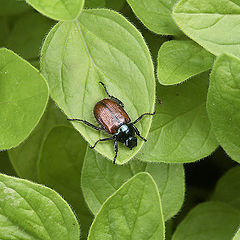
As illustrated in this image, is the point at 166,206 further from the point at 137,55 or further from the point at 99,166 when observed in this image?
the point at 137,55

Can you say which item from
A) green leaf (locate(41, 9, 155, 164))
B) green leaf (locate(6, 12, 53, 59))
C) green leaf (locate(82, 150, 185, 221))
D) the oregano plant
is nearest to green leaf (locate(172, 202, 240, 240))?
the oregano plant

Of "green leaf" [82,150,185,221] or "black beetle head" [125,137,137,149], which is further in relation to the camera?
"green leaf" [82,150,185,221]

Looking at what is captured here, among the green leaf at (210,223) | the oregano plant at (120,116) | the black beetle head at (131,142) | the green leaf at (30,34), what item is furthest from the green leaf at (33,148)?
the green leaf at (210,223)

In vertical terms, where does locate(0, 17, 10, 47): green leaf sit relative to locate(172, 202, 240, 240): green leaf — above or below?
above

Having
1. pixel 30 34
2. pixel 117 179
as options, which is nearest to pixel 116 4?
pixel 30 34

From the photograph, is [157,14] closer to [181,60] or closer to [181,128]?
[181,60]

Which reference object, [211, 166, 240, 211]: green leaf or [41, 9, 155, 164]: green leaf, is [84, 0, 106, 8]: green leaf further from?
[211, 166, 240, 211]: green leaf

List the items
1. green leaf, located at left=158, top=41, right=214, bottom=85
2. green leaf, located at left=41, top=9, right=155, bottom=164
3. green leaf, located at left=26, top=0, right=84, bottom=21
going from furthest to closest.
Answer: green leaf, located at left=158, top=41, right=214, bottom=85 < green leaf, located at left=41, top=9, right=155, bottom=164 < green leaf, located at left=26, top=0, right=84, bottom=21

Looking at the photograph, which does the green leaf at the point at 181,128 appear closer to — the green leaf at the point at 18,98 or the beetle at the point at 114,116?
the beetle at the point at 114,116

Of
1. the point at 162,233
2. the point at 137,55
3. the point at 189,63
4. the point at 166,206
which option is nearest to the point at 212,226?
the point at 166,206
